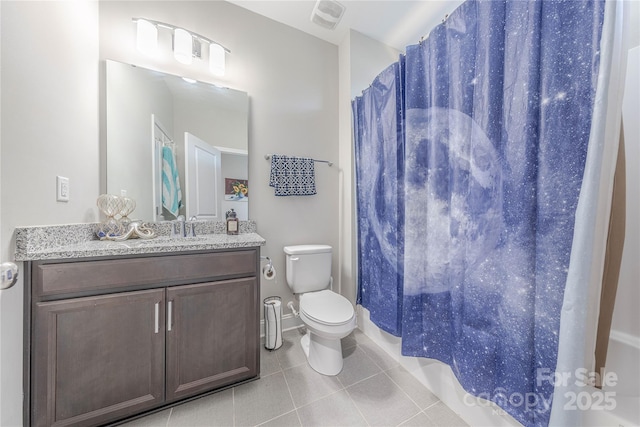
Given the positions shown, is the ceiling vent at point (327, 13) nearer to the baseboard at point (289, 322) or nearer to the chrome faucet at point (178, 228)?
the chrome faucet at point (178, 228)

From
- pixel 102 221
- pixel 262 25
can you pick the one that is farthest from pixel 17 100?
pixel 262 25

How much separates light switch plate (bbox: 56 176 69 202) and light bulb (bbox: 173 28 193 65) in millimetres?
1070

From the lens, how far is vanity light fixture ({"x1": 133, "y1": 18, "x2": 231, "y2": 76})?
58.8 inches

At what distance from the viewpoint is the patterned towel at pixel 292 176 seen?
187cm

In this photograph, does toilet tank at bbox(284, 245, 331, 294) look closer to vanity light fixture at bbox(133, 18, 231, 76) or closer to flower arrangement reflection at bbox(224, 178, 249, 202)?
flower arrangement reflection at bbox(224, 178, 249, 202)

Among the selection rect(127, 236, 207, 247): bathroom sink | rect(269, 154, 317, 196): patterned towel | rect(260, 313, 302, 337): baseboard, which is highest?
rect(269, 154, 317, 196): patterned towel

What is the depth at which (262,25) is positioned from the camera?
6.07ft

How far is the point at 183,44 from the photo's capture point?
62.0 inches

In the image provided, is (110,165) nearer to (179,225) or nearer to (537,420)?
(179,225)

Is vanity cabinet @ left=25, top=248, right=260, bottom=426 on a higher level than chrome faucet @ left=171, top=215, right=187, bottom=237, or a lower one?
lower

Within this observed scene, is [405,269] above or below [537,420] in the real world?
above

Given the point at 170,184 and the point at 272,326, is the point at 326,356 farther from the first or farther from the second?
the point at 170,184

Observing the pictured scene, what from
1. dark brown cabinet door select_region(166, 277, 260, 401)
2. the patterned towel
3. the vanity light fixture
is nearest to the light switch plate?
dark brown cabinet door select_region(166, 277, 260, 401)

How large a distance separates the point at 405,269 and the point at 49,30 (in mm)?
2110
